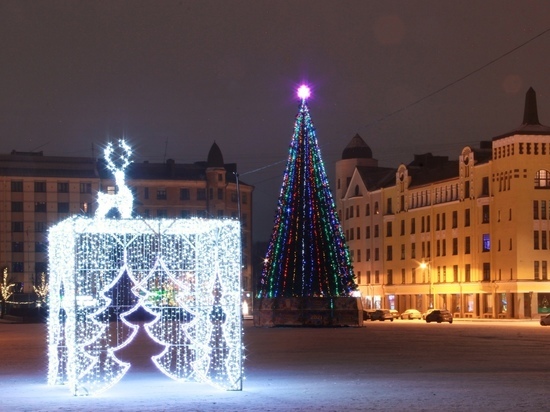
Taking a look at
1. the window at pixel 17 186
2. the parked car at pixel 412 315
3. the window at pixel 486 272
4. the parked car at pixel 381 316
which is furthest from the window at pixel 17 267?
the window at pixel 486 272

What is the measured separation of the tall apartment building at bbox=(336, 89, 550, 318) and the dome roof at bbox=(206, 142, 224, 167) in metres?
16.9

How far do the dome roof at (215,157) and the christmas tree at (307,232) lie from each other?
73871 millimetres

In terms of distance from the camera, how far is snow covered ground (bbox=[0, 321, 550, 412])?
60.2ft

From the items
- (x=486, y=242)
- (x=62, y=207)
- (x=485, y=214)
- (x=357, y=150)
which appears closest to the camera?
(x=486, y=242)

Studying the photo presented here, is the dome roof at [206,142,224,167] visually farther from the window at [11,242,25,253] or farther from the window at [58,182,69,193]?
the window at [11,242,25,253]

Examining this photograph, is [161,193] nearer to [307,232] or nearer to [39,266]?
[39,266]

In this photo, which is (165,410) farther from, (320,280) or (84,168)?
(84,168)

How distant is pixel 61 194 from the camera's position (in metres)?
127

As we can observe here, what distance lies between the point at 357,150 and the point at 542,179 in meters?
35.1

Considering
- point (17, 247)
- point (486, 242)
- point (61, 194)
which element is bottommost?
point (486, 242)

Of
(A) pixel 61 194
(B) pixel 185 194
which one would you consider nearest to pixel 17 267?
(A) pixel 61 194

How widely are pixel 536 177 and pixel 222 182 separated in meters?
50.6

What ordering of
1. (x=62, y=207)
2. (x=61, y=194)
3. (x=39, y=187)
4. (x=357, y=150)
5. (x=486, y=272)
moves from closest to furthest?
(x=486, y=272), (x=357, y=150), (x=39, y=187), (x=61, y=194), (x=62, y=207)

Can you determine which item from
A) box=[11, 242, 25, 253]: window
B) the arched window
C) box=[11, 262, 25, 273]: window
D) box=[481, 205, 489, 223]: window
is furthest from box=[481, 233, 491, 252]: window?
box=[11, 242, 25, 253]: window
